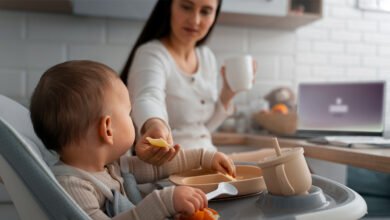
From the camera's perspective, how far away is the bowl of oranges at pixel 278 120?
5.84 ft

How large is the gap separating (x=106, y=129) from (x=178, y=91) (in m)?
0.73

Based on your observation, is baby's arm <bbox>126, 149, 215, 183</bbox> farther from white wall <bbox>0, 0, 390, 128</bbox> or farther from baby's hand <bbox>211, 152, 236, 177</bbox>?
white wall <bbox>0, 0, 390, 128</bbox>

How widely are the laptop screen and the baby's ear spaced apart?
119 cm

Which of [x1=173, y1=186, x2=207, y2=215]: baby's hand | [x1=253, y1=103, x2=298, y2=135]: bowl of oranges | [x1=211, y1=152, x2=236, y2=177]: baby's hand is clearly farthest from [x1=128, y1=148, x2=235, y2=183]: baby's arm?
[x1=253, y1=103, x2=298, y2=135]: bowl of oranges

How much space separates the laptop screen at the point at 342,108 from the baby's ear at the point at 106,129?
1.19 metres

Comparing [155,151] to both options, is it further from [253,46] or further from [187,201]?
[253,46]

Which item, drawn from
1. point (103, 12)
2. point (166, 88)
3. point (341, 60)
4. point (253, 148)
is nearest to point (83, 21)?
point (103, 12)

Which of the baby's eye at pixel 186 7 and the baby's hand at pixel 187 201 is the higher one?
the baby's eye at pixel 186 7

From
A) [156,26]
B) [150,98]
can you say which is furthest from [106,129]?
[156,26]

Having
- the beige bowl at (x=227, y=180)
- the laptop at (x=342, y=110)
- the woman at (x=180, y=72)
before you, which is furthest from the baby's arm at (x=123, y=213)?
the laptop at (x=342, y=110)

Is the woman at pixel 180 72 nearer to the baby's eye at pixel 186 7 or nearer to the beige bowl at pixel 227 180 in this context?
the baby's eye at pixel 186 7

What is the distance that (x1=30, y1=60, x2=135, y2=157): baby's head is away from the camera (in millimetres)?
721

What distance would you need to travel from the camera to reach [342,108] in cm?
175

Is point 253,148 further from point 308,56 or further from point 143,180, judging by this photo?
point 143,180
